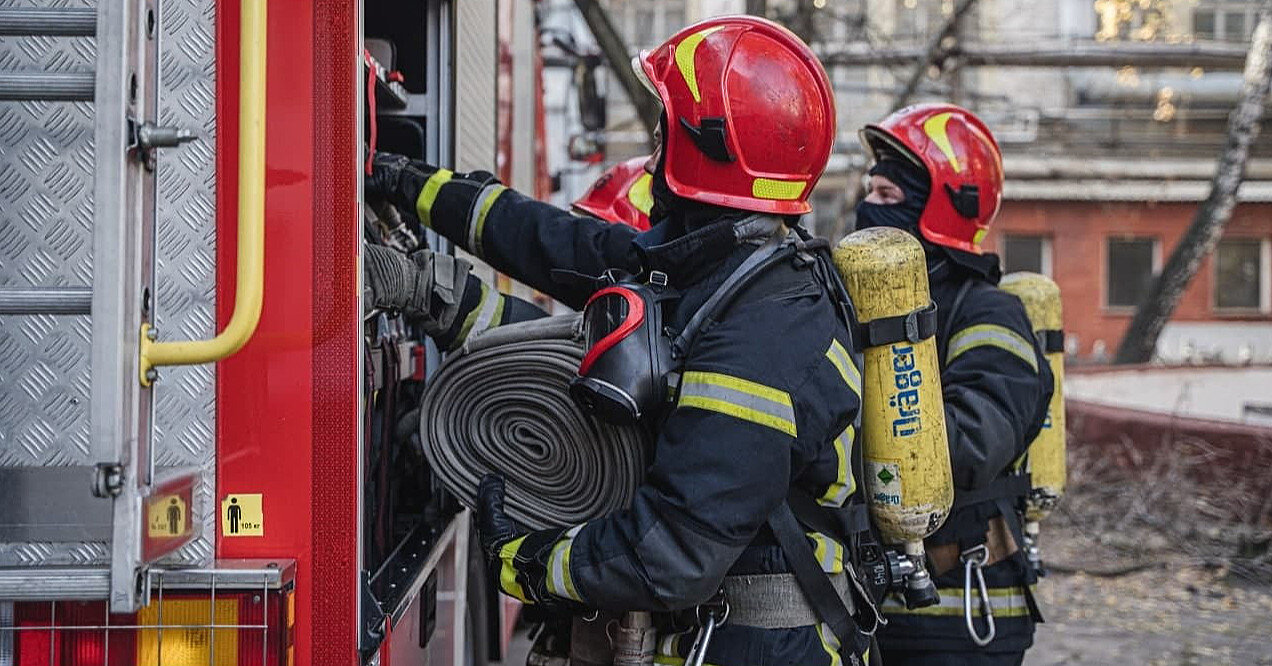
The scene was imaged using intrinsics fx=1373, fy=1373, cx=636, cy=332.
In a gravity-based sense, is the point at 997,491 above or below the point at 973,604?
above

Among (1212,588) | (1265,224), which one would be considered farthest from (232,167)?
(1265,224)

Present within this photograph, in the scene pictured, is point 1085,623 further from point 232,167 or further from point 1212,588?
point 232,167

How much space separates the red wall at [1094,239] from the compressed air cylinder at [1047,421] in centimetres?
2051

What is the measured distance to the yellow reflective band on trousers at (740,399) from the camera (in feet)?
7.68

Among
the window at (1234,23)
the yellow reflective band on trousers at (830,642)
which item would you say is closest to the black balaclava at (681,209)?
the yellow reflective band on trousers at (830,642)

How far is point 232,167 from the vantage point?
223cm

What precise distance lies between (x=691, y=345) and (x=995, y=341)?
4.36ft

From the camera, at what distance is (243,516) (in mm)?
2242

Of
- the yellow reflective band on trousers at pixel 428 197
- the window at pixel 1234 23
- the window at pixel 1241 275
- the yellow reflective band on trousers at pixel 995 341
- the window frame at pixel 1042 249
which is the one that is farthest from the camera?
the window at pixel 1234 23

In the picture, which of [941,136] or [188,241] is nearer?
[188,241]

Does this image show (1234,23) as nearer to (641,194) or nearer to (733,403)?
(641,194)

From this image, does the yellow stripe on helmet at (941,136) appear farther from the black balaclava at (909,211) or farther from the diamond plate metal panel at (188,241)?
the diamond plate metal panel at (188,241)

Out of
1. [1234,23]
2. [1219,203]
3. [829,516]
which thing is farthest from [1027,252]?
[829,516]

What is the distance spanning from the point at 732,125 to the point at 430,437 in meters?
0.87
